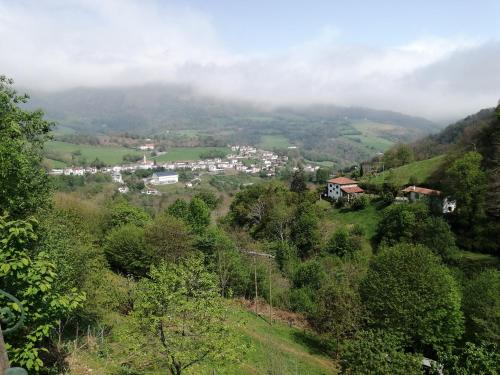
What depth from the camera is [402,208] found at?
1519 inches

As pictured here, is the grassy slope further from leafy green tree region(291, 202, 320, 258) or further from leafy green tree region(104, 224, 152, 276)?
leafy green tree region(291, 202, 320, 258)

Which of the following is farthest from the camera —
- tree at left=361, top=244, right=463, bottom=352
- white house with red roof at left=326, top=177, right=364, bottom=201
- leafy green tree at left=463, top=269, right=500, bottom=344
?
white house with red roof at left=326, top=177, right=364, bottom=201

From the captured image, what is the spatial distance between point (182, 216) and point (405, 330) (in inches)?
1077

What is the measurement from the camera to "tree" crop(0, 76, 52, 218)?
11.2m

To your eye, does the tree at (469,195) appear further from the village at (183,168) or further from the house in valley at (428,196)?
the village at (183,168)

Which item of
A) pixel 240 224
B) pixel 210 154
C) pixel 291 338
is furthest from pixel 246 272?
pixel 210 154

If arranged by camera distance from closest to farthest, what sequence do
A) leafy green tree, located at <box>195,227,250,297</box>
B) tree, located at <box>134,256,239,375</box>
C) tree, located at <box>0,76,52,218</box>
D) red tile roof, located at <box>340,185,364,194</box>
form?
tree, located at <box>134,256,239,375</box>, tree, located at <box>0,76,52,218</box>, leafy green tree, located at <box>195,227,250,297</box>, red tile roof, located at <box>340,185,364,194</box>

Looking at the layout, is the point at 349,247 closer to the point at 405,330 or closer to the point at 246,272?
the point at 246,272

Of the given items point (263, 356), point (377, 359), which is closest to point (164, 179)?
point (263, 356)

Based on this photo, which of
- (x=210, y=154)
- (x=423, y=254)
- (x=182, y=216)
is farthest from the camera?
(x=210, y=154)

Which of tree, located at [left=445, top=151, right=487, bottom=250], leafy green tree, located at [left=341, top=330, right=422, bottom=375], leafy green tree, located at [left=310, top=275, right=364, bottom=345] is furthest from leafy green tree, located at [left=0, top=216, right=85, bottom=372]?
tree, located at [left=445, top=151, right=487, bottom=250]

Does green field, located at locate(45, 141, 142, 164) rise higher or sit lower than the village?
higher

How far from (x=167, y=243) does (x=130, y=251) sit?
12.1 feet

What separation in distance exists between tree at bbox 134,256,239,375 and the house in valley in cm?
3586
